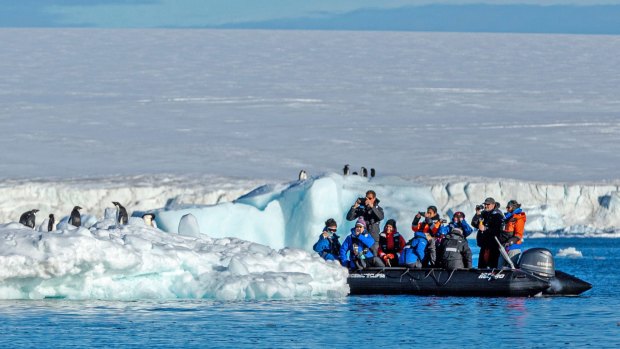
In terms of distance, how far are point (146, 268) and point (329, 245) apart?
120 inches

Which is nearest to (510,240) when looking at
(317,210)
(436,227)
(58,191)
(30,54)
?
(436,227)

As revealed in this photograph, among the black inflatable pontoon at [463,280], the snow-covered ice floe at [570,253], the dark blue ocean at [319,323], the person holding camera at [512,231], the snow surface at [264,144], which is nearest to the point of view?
the dark blue ocean at [319,323]

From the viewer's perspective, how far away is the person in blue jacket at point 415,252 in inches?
722

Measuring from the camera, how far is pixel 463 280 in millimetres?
18156

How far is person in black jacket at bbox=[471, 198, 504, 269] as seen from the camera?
59.2 ft

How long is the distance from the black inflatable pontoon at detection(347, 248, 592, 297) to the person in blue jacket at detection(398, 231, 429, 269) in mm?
238

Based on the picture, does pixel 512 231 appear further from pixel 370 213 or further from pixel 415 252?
pixel 370 213

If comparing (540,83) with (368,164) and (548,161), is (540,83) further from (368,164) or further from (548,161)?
(368,164)

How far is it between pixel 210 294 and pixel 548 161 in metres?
32.5

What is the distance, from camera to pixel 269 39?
3095 inches

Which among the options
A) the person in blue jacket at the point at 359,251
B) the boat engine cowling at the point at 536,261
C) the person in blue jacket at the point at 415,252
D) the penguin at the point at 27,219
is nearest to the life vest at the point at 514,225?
the boat engine cowling at the point at 536,261

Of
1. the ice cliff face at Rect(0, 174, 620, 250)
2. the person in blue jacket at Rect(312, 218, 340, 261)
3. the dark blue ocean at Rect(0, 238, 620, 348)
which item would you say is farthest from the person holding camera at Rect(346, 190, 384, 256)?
the ice cliff face at Rect(0, 174, 620, 250)

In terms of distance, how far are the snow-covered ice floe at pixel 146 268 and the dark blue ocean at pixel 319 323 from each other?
0.19 m

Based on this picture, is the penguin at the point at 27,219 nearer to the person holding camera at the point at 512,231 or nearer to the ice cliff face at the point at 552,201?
the person holding camera at the point at 512,231
